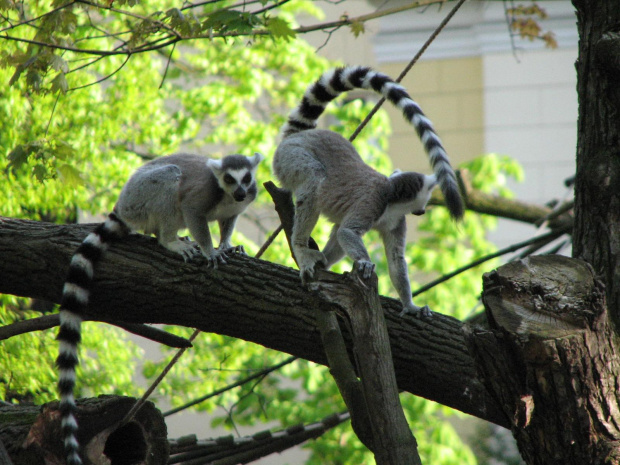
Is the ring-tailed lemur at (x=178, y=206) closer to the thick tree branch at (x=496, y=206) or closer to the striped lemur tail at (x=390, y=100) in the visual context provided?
the striped lemur tail at (x=390, y=100)

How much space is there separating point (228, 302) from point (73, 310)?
3.16 feet

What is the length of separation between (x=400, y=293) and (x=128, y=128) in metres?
4.83

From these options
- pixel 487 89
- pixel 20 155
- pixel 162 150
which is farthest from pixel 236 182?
pixel 487 89

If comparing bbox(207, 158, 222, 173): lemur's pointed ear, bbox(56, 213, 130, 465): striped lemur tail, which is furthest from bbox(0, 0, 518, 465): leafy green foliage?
bbox(207, 158, 222, 173): lemur's pointed ear

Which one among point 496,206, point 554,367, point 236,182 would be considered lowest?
point 554,367

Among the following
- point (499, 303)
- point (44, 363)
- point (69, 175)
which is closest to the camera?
point (499, 303)

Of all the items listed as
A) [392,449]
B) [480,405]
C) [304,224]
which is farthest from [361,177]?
[392,449]

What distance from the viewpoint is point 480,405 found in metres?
3.72

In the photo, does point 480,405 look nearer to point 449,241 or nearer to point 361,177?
point 361,177

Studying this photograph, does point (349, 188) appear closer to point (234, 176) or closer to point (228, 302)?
point (234, 176)

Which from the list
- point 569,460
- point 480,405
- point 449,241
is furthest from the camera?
point 449,241

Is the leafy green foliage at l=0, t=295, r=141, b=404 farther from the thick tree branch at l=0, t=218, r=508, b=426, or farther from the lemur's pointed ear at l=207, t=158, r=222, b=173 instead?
the lemur's pointed ear at l=207, t=158, r=222, b=173

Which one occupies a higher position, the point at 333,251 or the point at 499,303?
the point at 333,251

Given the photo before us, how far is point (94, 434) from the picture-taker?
3.98 m
